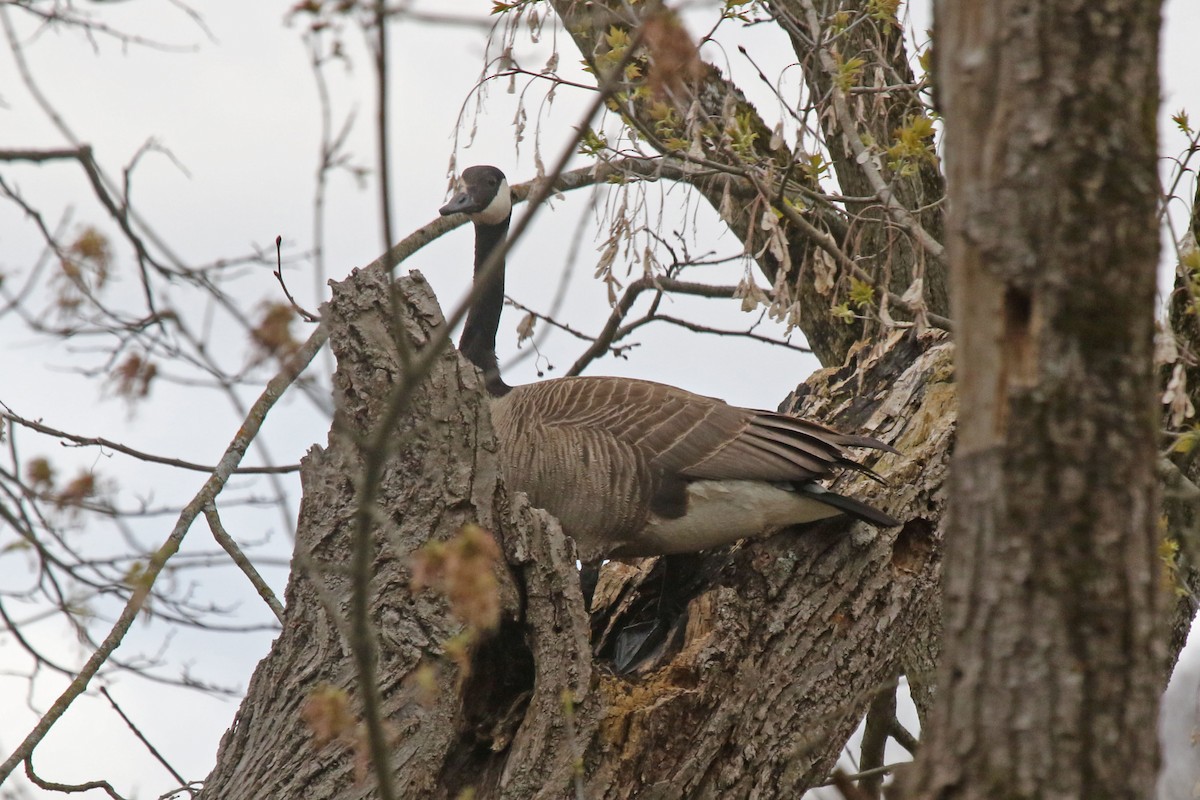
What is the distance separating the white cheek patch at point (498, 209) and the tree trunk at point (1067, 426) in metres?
5.47

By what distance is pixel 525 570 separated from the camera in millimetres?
4332

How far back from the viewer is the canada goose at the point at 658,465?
17.4 feet

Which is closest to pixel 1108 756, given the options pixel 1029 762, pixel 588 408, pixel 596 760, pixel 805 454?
pixel 1029 762

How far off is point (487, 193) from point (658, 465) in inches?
99.0

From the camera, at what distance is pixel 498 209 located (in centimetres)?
751

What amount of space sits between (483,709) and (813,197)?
2862 mm

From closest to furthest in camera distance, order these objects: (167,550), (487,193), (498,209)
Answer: (167,550)
(487,193)
(498,209)

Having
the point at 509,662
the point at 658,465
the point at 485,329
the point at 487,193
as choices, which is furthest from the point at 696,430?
the point at 487,193

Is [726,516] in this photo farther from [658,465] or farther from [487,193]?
[487,193]

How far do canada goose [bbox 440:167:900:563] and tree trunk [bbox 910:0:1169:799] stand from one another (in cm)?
299

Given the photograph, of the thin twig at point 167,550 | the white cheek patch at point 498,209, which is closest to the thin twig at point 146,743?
the thin twig at point 167,550

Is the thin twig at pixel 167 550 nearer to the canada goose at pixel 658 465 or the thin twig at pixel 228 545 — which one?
the thin twig at pixel 228 545

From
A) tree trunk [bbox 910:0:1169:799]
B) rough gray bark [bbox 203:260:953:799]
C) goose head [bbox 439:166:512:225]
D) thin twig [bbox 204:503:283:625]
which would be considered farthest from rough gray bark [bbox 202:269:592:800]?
goose head [bbox 439:166:512:225]

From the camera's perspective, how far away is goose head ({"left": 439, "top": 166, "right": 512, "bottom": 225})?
23.4 feet
